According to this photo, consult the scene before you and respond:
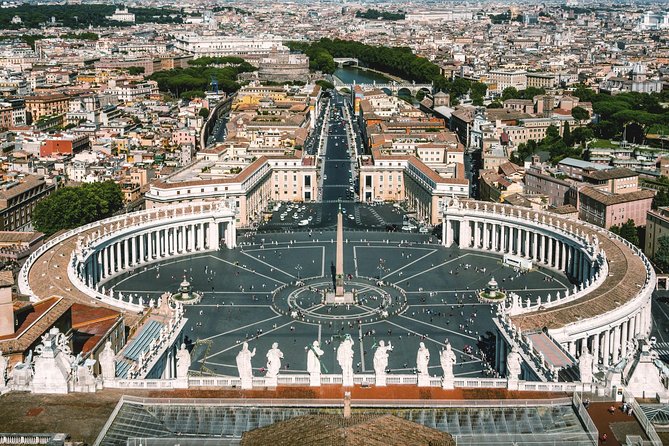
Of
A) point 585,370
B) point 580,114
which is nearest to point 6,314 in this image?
point 585,370

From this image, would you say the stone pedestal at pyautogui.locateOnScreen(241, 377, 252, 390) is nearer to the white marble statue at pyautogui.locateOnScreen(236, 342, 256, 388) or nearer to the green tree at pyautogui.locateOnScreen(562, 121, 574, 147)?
the white marble statue at pyautogui.locateOnScreen(236, 342, 256, 388)

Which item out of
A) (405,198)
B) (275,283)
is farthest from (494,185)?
(275,283)

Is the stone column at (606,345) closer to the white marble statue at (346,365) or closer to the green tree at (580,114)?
the white marble statue at (346,365)

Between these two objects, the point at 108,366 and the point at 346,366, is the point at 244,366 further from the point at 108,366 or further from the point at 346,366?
the point at 108,366

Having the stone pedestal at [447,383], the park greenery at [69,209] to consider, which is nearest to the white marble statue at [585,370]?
the stone pedestal at [447,383]

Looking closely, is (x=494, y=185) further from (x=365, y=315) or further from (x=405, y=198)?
(x=365, y=315)
